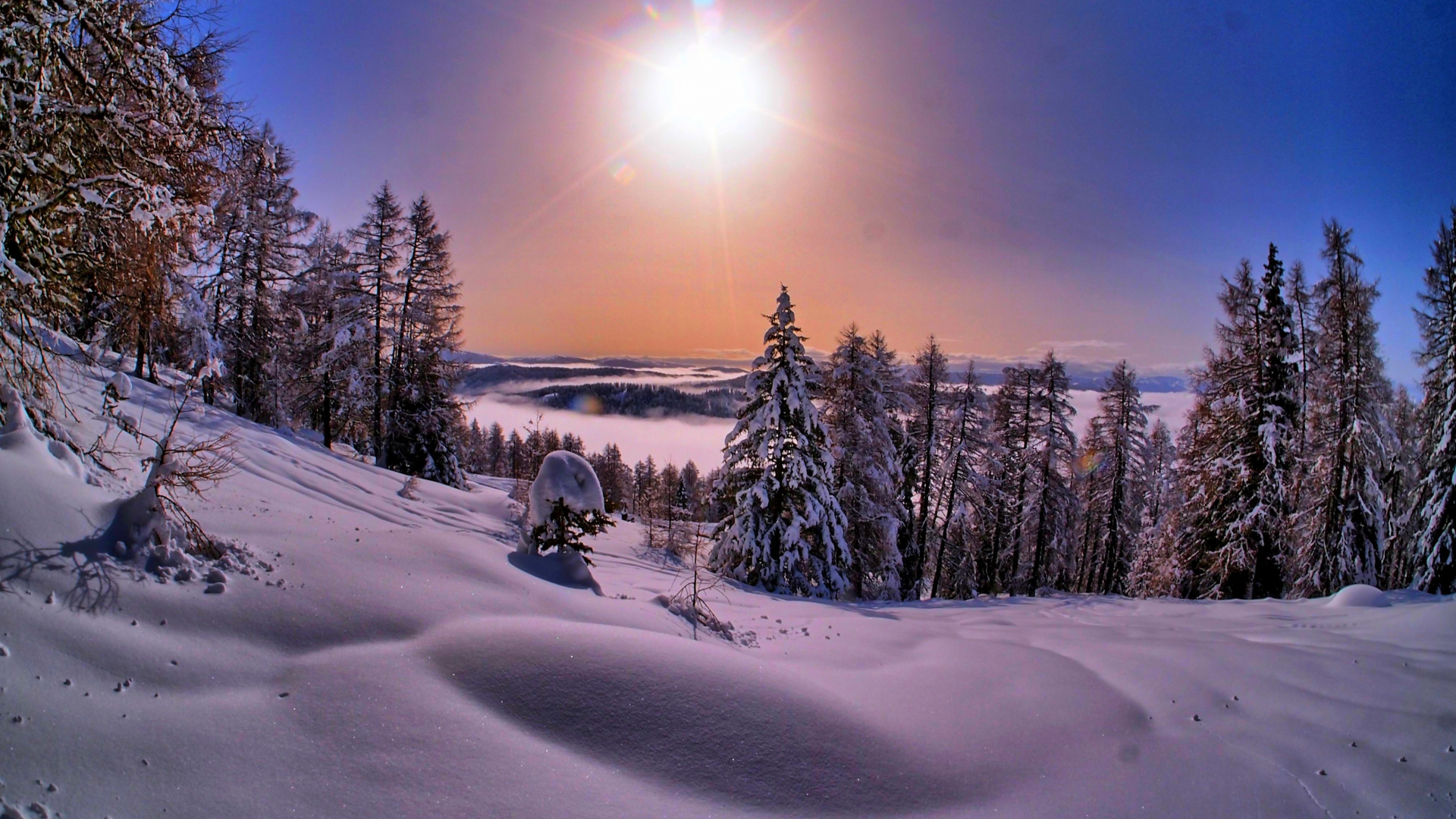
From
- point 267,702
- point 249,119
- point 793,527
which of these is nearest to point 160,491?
point 267,702

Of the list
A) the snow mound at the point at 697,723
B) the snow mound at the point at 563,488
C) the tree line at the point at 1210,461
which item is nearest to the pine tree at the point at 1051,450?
the tree line at the point at 1210,461

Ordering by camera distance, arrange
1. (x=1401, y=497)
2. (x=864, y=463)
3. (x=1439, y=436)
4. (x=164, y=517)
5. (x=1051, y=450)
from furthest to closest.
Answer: (x=1051, y=450) → (x=864, y=463) → (x=1401, y=497) → (x=1439, y=436) → (x=164, y=517)

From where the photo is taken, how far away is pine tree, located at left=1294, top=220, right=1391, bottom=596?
52.6ft

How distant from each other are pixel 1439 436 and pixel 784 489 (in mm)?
16794

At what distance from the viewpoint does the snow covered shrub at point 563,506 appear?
8875 millimetres

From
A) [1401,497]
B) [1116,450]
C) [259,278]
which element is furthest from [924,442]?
[259,278]

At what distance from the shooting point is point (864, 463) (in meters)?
19.6

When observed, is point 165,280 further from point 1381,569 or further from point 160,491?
point 1381,569

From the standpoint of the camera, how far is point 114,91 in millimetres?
5684

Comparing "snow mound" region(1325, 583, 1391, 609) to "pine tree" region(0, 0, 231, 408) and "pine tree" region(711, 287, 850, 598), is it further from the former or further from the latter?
"pine tree" region(0, 0, 231, 408)

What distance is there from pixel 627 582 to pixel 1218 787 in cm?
818

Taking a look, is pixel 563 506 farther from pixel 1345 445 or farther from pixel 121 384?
pixel 1345 445

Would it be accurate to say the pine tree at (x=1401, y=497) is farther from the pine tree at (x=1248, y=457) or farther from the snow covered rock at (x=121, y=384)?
the snow covered rock at (x=121, y=384)

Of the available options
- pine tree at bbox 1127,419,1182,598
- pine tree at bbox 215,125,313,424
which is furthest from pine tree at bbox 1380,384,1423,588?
pine tree at bbox 215,125,313,424
